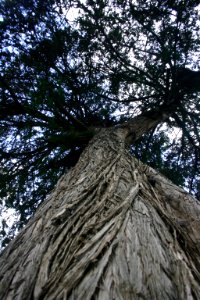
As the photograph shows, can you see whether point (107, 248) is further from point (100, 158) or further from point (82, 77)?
point (82, 77)

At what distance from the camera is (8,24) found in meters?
5.17

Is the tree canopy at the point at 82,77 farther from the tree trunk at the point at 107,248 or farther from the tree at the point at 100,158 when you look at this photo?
the tree trunk at the point at 107,248

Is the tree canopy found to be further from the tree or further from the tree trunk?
the tree trunk

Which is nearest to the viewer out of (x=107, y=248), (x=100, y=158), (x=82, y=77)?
(x=107, y=248)

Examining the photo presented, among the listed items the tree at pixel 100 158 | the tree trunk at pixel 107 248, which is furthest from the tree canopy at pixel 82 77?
the tree trunk at pixel 107 248

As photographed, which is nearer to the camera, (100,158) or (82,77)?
(100,158)

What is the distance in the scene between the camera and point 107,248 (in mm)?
1059

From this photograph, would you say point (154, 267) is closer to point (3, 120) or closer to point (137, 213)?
point (137, 213)

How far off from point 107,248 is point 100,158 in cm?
175

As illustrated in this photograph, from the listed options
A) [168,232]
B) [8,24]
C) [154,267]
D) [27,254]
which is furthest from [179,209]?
[8,24]

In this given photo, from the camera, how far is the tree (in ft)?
3.21

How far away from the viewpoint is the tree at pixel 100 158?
0.98m

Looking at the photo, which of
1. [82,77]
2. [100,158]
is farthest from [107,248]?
[82,77]

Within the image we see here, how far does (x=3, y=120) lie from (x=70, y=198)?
12.6 ft
